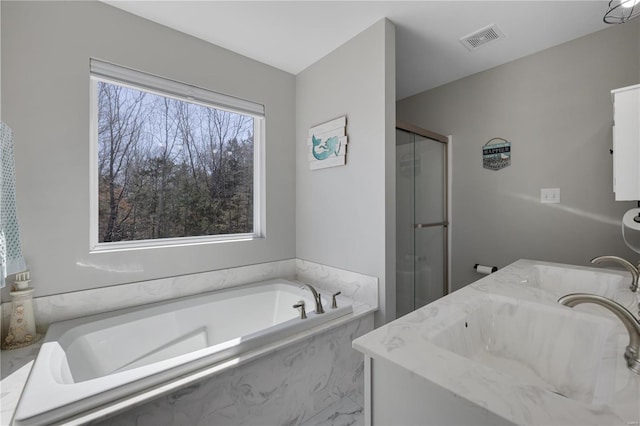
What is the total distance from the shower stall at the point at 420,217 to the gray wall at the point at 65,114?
167 cm

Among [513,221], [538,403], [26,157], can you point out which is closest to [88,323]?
[26,157]

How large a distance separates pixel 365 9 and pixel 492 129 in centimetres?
155

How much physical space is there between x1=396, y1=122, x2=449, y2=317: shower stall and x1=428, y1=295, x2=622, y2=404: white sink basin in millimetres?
1174

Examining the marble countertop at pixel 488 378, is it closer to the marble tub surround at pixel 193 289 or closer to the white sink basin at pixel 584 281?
the white sink basin at pixel 584 281

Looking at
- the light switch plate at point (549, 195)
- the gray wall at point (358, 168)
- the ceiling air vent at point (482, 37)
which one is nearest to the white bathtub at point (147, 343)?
the gray wall at point (358, 168)

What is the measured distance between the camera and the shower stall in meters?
2.38

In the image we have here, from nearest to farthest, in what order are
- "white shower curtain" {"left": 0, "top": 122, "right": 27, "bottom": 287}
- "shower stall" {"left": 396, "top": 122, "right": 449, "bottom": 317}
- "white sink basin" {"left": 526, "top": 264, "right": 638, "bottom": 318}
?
"white shower curtain" {"left": 0, "top": 122, "right": 27, "bottom": 287}, "white sink basin" {"left": 526, "top": 264, "right": 638, "bottom": 318}, "shower stall" {"left": 396, "top": 122, "right": 449, "bottom": 317}

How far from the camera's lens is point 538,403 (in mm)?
599

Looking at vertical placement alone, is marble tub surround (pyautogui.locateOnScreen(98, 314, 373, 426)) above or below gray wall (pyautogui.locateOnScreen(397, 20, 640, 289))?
below

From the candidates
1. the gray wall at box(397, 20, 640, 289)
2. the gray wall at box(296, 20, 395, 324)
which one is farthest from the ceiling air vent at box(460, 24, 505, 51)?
the gray wall at box(296, 20, 395, 324)

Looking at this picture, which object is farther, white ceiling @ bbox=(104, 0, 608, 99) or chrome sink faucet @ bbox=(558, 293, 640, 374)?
white ceiling @ bbox=(104, 0, 608, 99)

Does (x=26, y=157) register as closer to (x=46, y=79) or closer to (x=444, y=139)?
(x=46, y=79)

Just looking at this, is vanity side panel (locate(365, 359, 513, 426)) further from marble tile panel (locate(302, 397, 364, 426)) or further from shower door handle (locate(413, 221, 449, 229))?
shower door handle (locate(413, 221, 449, 229))

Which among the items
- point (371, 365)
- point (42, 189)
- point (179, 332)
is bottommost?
point (179, 332)
